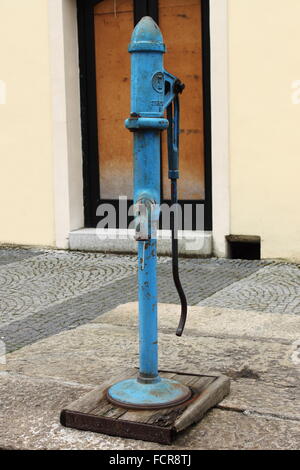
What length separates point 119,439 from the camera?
336 cm

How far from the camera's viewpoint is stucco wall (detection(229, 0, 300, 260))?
7438 millimetres

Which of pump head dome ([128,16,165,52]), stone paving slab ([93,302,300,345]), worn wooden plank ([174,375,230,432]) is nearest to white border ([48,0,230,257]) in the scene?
stone paving slab ([93,302,300,345])

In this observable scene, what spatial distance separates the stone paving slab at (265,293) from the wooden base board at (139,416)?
2.17m

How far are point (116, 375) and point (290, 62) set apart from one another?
4.42m

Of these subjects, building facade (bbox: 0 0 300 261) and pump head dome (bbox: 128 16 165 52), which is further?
building facade (bbox: 0 0 300 261)

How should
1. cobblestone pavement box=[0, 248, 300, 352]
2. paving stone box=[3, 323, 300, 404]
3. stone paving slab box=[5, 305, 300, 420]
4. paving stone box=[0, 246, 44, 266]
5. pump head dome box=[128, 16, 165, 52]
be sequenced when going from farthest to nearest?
1. paving stone box=[0, 246, 44, 266]
2. cobblestone pavement box=[0, 248, 300, 352]
3. paving stone box=[3, 323, 300, 404]
4. stone paving slab box=[5, 305, 300, 420]
5. pump head dome box=[128, 16, 165, 52]

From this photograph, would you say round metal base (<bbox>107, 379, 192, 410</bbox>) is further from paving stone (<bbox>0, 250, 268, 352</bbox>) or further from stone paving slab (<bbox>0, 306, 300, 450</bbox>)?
paving stone (<bbox>0, 250, 268, 352</bbox>)

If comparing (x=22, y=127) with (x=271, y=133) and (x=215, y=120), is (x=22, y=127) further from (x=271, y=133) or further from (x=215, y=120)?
(x=271, y=133)

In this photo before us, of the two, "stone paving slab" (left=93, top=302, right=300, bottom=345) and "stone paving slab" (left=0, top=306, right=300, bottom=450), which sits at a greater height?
"stone paving slab" (left=93, top=302, right=300, bottom=345)

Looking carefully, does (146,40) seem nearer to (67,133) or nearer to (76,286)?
(76,286)

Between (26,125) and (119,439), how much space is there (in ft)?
19.1

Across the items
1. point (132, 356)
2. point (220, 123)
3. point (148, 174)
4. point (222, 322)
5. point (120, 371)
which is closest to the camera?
point (148, 174)

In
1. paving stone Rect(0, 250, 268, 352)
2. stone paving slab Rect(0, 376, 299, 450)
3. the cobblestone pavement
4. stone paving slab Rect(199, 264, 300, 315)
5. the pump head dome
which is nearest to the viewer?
stone paving slab Rect(0, 376, 299, 450)

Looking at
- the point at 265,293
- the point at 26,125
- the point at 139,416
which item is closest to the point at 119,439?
the point at 139,416
